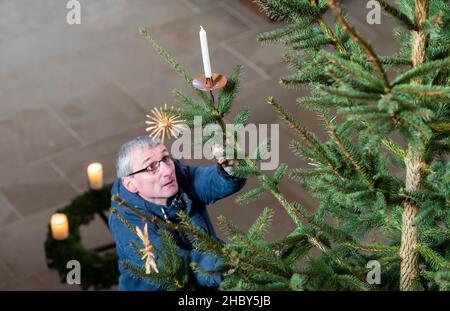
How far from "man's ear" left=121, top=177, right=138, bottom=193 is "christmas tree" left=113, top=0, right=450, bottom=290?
1262 millimetres

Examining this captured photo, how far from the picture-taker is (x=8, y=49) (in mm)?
8797

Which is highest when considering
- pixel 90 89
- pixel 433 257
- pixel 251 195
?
pixel 90 89

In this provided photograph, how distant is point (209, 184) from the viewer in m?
4.35

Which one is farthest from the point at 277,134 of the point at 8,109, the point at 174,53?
the point at 8,109

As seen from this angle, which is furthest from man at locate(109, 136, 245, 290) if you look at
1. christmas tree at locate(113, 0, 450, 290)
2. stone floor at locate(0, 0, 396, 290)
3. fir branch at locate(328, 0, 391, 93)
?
stone floor at locate(0, 0, 396, 290)

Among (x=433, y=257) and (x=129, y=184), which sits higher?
(x=129, y=184)

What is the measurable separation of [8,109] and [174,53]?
167cm

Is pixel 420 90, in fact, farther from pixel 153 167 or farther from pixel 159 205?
pixel 159 205

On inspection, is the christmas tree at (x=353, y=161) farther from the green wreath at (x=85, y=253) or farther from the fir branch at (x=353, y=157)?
the green wreath at (x=85, y=253)

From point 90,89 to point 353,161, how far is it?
5876 mm

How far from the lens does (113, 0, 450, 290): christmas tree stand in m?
2.26

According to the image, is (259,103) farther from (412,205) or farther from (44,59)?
(412,205)

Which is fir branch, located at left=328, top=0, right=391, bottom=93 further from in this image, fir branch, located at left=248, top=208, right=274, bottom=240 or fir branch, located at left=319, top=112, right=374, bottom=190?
fir branch, located at left=248, top=208, right=274, bottom=240

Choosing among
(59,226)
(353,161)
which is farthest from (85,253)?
(353,161)
